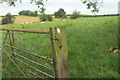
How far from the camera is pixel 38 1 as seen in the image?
24.4 feet

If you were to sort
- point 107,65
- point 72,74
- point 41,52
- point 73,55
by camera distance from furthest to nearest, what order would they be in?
point 41,52 < point 73,55 < point 107,65 < point 72,74

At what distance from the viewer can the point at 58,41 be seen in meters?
1.89

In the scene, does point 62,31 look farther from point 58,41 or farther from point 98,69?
point 98,69

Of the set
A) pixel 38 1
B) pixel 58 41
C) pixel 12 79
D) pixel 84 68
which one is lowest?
pixel 12 79

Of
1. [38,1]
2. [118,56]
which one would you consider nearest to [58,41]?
[118,56]

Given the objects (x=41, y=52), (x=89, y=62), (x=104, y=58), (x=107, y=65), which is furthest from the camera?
(x=41, y=52)

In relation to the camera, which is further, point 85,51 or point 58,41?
point 85,51

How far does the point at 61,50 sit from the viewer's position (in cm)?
194

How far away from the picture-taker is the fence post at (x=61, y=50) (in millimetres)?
1879

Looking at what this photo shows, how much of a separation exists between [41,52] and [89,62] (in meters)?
2.18

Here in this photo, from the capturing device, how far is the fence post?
1.88m

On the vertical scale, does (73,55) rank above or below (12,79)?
above

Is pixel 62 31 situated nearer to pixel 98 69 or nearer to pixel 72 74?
pixel 72 74

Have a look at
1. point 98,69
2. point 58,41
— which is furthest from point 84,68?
point 58,41
